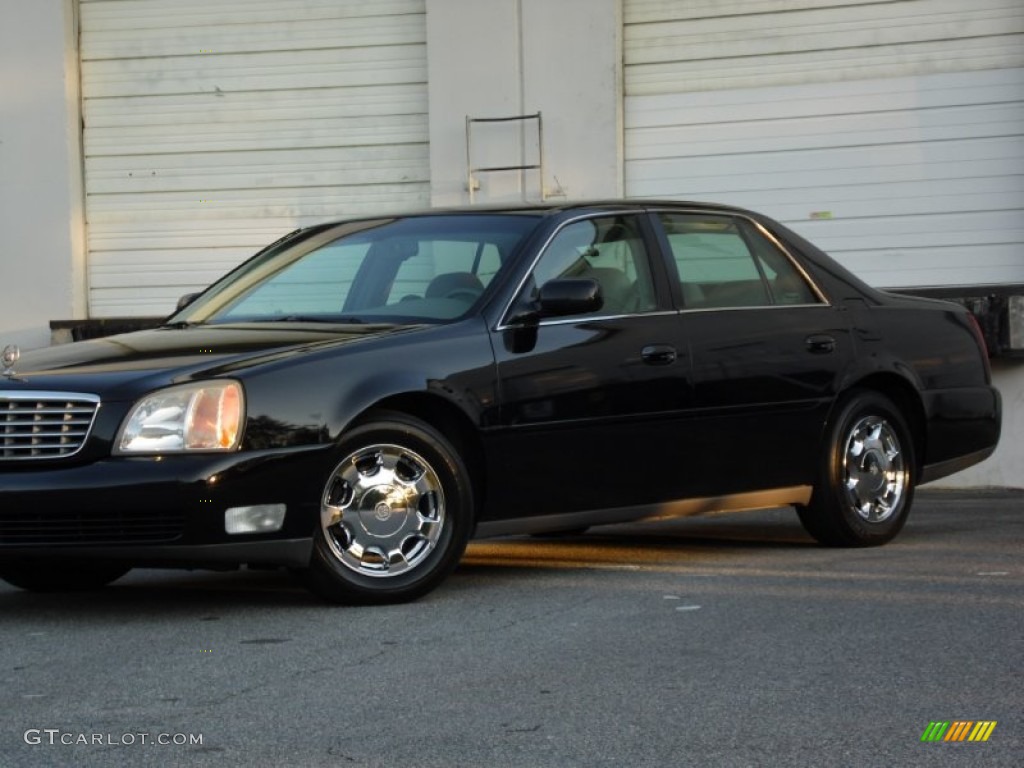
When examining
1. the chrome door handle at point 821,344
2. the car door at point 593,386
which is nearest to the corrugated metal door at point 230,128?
the chrome door handle at point 821,344

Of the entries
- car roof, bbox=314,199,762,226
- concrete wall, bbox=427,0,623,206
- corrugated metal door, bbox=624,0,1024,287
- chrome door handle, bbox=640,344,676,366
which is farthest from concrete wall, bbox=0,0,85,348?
chrome door handle, bbox=640,344,676,366

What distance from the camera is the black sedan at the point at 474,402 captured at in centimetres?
648

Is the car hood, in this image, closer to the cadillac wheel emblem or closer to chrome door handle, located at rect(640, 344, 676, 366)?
the cadillac wheel emblem

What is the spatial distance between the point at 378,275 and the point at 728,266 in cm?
159

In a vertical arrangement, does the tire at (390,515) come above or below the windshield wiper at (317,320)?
below

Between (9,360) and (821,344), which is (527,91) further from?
(9,360)

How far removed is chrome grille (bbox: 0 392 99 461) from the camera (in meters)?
6.51

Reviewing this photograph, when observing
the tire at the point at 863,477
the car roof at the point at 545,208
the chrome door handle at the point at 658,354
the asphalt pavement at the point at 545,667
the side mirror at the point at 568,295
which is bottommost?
the asphalt pavement at the point at 545,667

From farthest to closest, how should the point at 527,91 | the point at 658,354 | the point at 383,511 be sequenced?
1. the point at 527,91
2. the point at 658,354
3. the point at 383,511

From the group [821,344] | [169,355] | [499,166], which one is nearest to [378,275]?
[169,355]

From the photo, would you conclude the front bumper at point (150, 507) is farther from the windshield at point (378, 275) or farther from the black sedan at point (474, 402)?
the windshield at point (378, 275)

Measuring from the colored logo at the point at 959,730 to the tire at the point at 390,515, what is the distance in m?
2.47

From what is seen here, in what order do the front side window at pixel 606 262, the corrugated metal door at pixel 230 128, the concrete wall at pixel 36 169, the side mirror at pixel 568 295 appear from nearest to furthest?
the side mirror at pixel 568 295
the front side window at pixel 606 262
the corrugated metal door at pixel 230 128
the concrete wall at pixel 36 169

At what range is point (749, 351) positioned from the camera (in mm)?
8109
